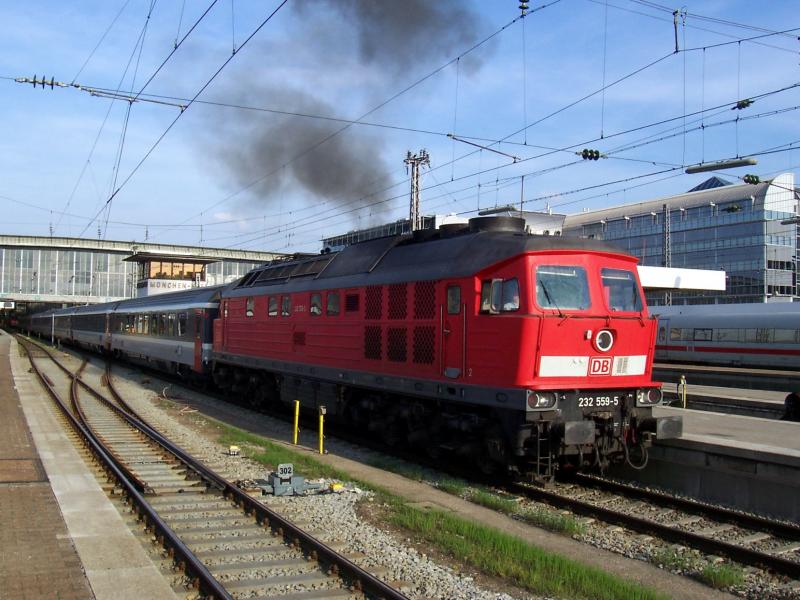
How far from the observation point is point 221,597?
6.11m

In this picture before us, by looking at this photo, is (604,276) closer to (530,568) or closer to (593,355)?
(593,355)

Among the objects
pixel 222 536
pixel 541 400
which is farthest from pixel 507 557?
pixel 222 536

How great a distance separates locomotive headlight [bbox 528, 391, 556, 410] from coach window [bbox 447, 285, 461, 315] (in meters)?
1.95

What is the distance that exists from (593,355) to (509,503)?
8.17ft

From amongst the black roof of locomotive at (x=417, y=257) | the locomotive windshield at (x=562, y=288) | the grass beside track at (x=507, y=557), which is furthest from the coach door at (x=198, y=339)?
the locomotive windshield at (x=562, y=288)

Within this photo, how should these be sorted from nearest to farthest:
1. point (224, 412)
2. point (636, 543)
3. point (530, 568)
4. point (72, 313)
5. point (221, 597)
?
point (221, 597) < point (530, 568) < point (636, 543) < point (224, 412) < point (72, 313)

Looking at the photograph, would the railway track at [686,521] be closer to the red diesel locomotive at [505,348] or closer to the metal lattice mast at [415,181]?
the red diesel locomotive at [505,348]

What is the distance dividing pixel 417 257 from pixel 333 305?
298 centimetres

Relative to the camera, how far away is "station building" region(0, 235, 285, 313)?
7675 cm

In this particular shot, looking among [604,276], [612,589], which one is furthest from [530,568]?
[604,276]

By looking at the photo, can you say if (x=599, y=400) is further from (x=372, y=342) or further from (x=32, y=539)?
(x=32, y=539)

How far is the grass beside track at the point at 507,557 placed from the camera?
6637 millimetres

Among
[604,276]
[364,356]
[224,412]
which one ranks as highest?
[604,276]

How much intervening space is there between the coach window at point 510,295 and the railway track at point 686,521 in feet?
8.91
